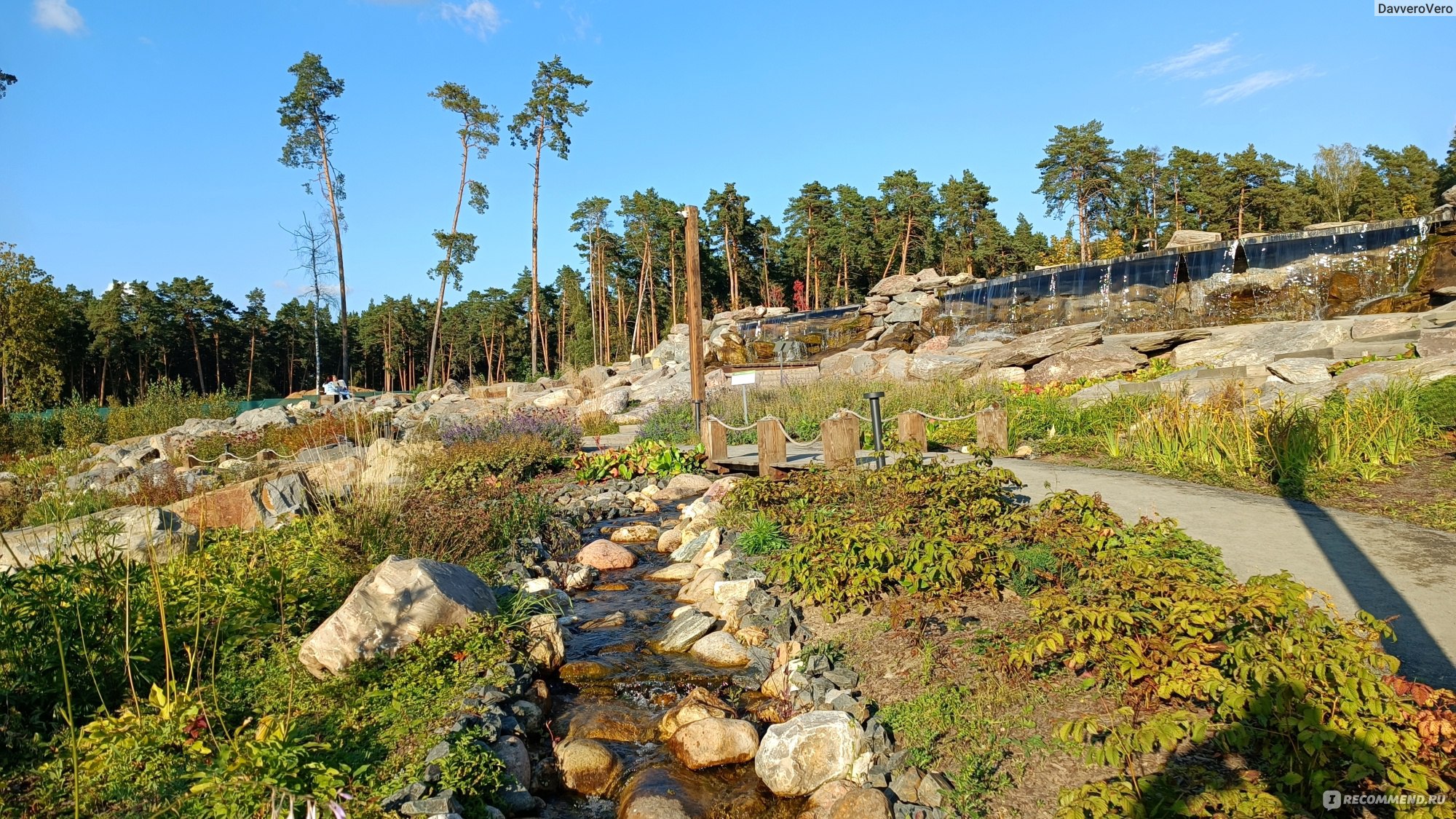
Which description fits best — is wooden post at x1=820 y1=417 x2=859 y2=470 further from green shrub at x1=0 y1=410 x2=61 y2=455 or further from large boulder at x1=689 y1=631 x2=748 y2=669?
green shrub at x1=0 y1=410 x2=61 y2=455

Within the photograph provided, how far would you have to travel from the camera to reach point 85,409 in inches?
731

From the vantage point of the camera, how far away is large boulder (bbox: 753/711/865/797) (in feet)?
10.8

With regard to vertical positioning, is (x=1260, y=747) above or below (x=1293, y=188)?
below

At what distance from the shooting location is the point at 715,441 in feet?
34.1

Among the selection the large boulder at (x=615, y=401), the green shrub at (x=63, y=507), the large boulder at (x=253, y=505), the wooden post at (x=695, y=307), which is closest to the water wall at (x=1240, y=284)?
the large boulder at (x=615, y=401)

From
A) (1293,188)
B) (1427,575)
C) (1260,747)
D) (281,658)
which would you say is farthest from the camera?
(1293,188)

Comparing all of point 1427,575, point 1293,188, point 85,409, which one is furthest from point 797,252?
point 1427,575

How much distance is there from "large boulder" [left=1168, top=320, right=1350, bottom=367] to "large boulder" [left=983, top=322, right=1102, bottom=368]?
6.26 feet

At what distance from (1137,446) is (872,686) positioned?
626 cm

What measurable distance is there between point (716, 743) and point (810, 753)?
53cm

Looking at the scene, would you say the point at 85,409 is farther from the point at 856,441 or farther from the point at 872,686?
the point at 872,686

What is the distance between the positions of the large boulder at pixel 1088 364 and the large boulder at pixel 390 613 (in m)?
14.3

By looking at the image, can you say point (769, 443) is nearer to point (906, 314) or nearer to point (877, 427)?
point (877, 427)

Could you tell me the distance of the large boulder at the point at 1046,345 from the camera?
1744 cm
